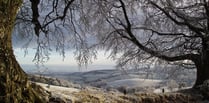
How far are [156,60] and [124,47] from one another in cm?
173

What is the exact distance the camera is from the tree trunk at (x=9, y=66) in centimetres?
541

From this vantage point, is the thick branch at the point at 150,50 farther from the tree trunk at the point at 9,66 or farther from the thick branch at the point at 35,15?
the tree trunk at the point at 9,66

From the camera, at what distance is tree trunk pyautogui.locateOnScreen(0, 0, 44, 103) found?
541 centimetres

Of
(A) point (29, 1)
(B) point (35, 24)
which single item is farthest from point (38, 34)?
(A) point (29, 1)

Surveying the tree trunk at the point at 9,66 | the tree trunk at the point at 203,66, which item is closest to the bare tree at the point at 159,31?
the tree trunk at the point at 203,66

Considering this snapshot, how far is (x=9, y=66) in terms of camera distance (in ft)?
18.1

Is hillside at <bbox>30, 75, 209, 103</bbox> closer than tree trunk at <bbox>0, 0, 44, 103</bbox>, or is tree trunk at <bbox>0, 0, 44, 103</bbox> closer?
tree trunk at <bbox>0, 0, 44, 103</bbox>

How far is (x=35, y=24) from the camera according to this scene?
16.3 meters

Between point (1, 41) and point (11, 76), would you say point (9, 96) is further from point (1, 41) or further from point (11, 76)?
point (1, 41)

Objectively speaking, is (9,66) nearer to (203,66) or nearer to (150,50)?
(150,50)

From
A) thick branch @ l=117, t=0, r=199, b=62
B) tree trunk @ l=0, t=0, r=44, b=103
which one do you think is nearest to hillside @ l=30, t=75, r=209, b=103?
tree trunk @ l=0, t=0, r=44, b=103

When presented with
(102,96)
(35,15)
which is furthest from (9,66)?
(35,15)

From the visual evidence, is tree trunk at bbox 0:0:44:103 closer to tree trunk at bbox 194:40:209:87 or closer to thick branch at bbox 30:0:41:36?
thick branch at bbox 30:0:41:36

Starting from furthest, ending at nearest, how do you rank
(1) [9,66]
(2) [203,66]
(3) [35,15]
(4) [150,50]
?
(4) [150,50] → (2) [203,66] → (3) [35,15] → (1) [9,66]
